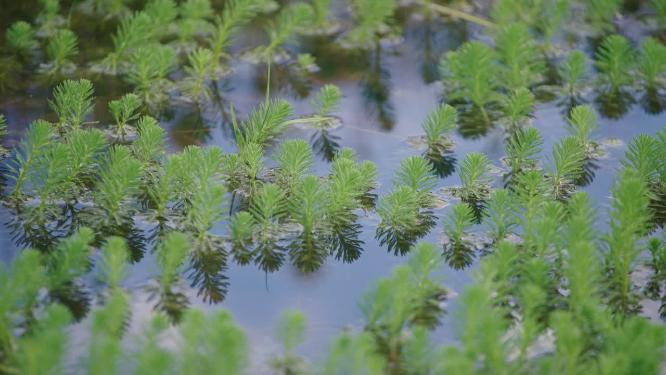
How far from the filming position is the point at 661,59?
4098 mm

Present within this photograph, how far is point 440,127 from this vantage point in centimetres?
371

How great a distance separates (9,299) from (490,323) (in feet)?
4.13

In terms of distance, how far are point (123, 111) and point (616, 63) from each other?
2061 millimetres

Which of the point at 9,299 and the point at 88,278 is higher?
the point at 88,278

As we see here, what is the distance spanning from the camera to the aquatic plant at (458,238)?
10.2 ft

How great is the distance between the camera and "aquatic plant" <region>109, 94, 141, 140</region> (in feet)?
11.9

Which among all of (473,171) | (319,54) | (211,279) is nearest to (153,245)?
(211,279)

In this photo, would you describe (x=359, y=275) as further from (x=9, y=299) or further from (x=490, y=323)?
(x=9, y=299)

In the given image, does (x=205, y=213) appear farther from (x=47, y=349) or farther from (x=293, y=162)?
(x=47, y=349)

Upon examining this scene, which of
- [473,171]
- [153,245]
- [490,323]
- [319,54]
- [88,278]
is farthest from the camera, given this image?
[319,54]

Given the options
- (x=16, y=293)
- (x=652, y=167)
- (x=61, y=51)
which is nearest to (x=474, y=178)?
(x=652, y=167)

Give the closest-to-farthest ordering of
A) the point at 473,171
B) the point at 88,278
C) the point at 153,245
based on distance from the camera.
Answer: the point at 88,278
the point at 153,245
the point at 473,171

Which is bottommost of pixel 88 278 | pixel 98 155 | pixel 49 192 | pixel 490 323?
pixel 490 323

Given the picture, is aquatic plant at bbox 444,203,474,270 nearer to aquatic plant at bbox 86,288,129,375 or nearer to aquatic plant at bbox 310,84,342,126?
aquatic plant at bbox 310,84,342,126
